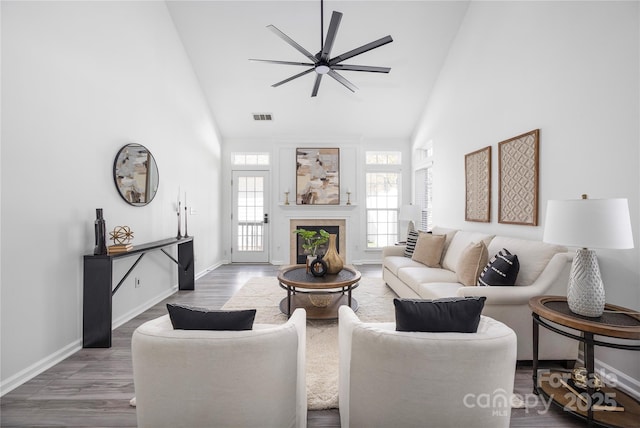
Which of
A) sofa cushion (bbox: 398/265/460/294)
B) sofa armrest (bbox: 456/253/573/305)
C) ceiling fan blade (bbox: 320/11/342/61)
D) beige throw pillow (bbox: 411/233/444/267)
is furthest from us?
beige throw pillow (bbox: 411/233/444/267)

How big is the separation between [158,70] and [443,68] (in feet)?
14.6

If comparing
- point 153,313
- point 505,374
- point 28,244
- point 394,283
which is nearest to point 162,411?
point 505,374

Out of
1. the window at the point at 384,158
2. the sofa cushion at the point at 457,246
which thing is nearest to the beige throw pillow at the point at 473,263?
the sofa cushion at the point at 457,246

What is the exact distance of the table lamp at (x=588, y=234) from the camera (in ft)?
5.43

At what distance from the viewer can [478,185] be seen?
3.93m

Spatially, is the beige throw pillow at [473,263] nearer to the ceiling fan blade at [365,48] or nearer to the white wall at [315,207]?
the ceiling fan blade at [365,48]

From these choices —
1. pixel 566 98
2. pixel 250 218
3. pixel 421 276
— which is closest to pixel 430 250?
pixel 421 276

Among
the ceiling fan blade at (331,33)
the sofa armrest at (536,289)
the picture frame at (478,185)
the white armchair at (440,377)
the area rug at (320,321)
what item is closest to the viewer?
the white armchair at (440,377)

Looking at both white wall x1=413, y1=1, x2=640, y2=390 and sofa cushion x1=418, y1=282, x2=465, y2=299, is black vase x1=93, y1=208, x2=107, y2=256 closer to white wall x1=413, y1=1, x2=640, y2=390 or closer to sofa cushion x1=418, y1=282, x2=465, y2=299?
sofa cushion x1=418, y1=282, x2=465, y2=299

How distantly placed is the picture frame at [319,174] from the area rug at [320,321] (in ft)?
7.10

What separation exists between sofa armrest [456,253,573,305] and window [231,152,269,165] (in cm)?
540

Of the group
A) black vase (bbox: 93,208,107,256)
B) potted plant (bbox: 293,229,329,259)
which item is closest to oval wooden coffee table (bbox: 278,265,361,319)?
potted plant (bbox: 293,229,329,259)

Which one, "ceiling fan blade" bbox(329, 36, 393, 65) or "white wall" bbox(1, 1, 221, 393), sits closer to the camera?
"white wall" bbox(1, 1, 221, 393)

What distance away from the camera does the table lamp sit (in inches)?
65.2
